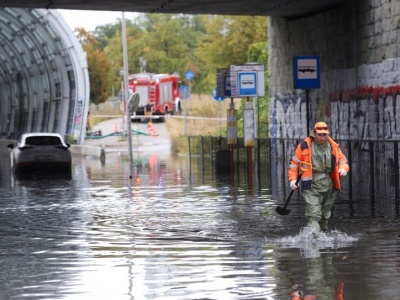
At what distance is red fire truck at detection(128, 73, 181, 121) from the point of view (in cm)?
7981

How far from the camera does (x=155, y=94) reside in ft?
266

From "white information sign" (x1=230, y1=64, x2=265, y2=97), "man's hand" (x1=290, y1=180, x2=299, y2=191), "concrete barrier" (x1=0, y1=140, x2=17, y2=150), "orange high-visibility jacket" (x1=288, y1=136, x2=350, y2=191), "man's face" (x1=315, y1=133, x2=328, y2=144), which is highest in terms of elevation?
"white information sign" (x1=230, y1=64, x2=265, y2=97)

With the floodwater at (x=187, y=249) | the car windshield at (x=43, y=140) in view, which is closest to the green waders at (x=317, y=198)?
the floodwater at (x=187, y=249)

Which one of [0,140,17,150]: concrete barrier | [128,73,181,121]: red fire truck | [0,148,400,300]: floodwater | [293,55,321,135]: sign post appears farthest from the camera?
[128,73,181,121]: red fire truck

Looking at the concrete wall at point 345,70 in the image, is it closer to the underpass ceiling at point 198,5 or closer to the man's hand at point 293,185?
the underpass ceiling at point 198,5

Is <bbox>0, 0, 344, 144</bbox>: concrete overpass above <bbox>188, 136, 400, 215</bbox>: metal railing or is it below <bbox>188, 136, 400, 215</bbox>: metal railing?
above

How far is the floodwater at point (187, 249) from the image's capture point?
10500 mm

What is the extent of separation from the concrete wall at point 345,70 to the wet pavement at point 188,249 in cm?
534

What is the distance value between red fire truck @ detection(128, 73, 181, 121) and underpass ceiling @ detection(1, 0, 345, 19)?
150 ft

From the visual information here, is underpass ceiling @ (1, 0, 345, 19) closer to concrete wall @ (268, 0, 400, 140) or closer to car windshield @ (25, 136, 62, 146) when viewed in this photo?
concrete wall @ (268, 0, 400, 140)

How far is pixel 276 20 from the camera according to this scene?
→ 3638 cm

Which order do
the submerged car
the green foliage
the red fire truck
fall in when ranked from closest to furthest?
the submerged car, the green foliage, the red fire truck

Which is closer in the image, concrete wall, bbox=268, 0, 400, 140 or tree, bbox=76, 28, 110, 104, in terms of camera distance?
concrete wall, bbox=268, 0, 400, 140

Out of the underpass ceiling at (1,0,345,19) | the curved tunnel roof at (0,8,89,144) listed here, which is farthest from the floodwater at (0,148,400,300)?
the curved tunnel roof at (0,8,89,144)
